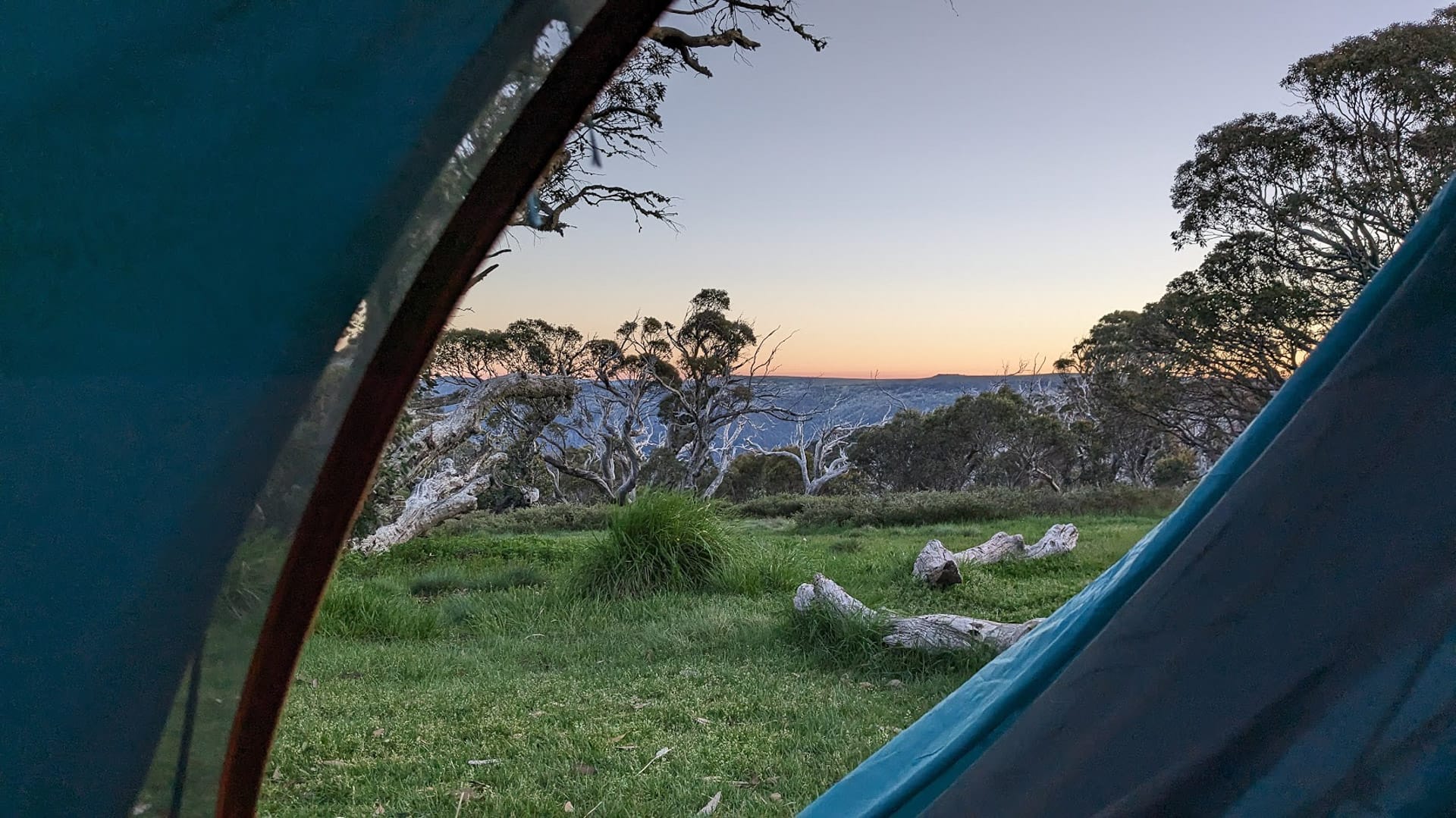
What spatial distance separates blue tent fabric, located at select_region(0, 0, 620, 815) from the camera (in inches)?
30.9

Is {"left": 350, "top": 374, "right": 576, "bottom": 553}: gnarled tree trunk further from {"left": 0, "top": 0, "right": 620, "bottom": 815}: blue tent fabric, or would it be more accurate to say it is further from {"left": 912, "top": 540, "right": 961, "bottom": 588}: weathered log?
{"left": 0, "top": 0, "right": 620, "bottom": 815}: blue tent fabric

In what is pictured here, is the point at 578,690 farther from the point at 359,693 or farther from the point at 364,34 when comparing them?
the point at 364,34

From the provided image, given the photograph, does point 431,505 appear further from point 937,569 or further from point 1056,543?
point 1056,543

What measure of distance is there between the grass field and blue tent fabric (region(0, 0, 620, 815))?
81.1 inches

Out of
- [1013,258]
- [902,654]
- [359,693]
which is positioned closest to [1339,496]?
[902,654]

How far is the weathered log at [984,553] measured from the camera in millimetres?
6223

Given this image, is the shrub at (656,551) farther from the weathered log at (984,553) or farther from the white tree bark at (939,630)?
the white tree bark at (939,630)

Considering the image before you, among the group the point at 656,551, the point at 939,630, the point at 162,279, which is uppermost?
the point at 162,279

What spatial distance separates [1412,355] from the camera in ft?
4.04

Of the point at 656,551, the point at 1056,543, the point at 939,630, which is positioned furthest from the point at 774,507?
the point at 939,630

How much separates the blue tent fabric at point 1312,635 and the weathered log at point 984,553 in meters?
5.05

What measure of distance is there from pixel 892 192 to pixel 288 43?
17184mm

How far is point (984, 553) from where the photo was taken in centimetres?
752

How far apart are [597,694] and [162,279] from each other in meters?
3.48
